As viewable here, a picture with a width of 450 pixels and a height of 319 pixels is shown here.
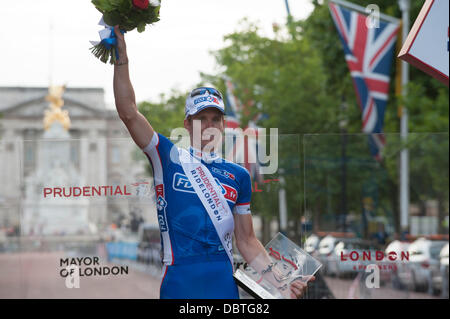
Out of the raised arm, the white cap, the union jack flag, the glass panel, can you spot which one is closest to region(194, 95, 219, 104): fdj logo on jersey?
the white cap

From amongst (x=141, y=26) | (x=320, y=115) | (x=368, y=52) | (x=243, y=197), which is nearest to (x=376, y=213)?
(x=368, y=52)

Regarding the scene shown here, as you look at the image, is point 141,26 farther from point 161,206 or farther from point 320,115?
point 320,115

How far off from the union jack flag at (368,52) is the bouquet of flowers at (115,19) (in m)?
15.4

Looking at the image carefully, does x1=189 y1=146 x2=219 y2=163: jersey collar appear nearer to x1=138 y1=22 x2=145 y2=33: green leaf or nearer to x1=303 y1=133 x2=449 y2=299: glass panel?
x1=138 y1=22 x2=145 y2=33: green leaf

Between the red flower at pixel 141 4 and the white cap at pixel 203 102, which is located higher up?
the red flower at pixel 141 4

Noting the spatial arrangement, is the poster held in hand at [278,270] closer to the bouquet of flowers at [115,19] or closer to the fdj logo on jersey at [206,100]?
the fdj logo on jersey at [206,100]

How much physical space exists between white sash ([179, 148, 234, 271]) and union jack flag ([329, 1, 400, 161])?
1509 centimetres

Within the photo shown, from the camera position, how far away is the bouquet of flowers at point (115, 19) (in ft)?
10.9

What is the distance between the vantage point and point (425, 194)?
12.7 metres

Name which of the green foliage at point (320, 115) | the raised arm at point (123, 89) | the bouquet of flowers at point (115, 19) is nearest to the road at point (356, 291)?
the green foliage at point (320, 115)

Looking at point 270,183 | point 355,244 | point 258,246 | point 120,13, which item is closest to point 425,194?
point 355,244
